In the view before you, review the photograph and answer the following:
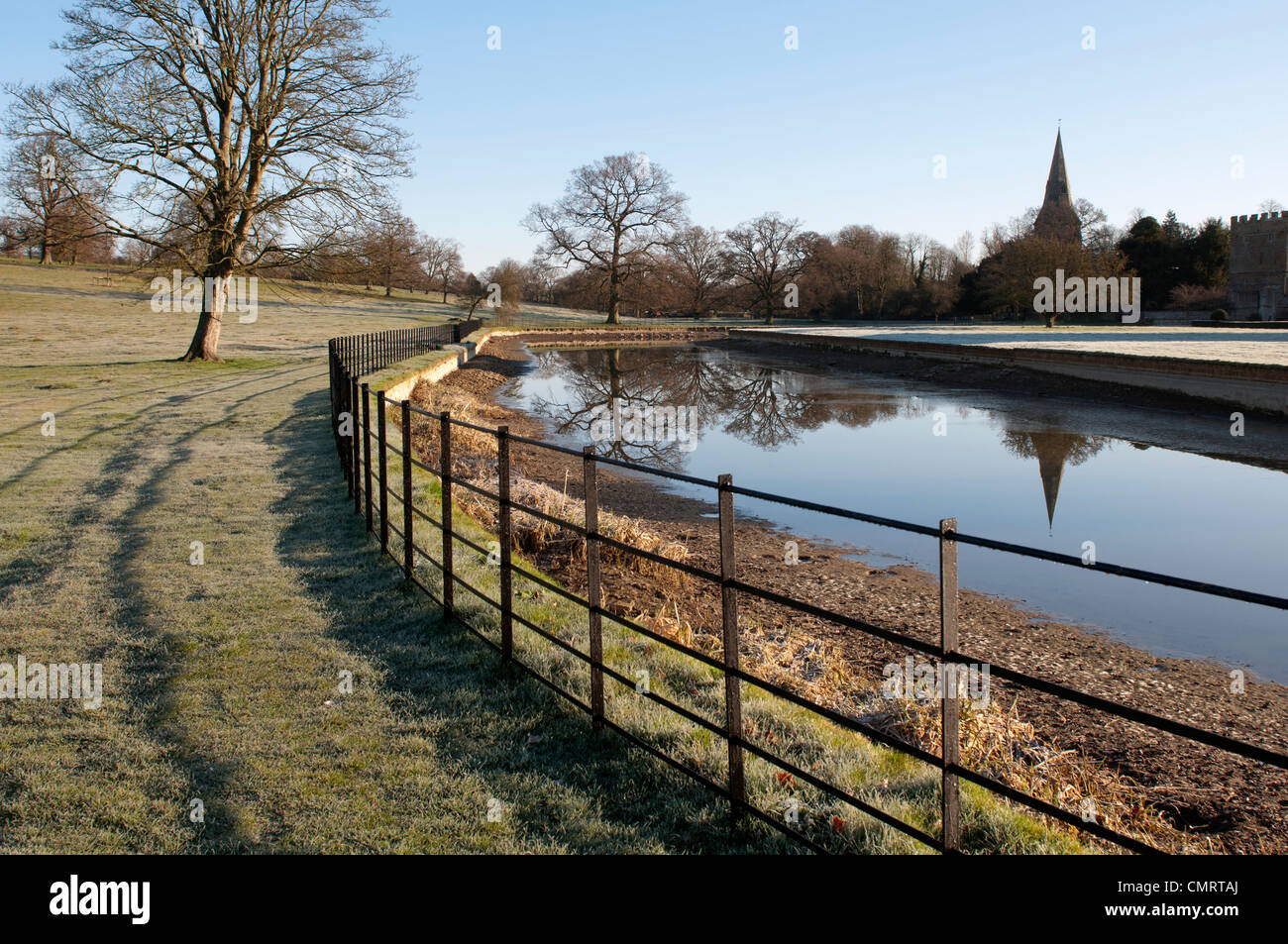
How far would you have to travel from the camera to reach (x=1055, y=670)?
6.93 m

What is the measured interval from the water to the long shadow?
5.04 metres

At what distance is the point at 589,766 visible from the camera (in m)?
4.45

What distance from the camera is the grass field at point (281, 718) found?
383cm

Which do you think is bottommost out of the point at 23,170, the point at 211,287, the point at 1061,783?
the point at 1061,783

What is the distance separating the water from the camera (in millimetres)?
8717

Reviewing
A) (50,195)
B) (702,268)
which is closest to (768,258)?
(702,268)

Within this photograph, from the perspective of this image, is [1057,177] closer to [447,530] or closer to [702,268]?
[702,268]
